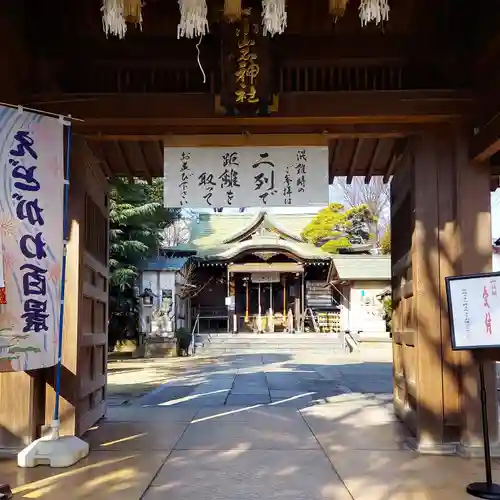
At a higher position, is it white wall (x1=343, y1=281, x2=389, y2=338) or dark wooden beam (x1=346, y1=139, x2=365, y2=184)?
dark wooden beam (x1=346, y1=139, x2=365, y2=184)

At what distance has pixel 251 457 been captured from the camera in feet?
16.1

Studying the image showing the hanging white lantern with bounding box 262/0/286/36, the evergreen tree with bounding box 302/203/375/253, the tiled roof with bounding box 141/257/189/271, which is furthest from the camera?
the evergreen tree with bounding box 302/203/375/253

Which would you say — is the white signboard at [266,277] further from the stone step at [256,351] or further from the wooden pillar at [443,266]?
the wooden pillar at [443,266]

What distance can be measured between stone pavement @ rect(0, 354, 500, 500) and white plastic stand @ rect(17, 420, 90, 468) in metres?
0.09

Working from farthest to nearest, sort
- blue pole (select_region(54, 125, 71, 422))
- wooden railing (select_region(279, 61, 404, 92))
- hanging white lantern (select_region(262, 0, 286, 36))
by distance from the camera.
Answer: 1. wooden railing (select_region(279, 61, 404, 92))
2. blue pole (select_region(54, 125, 71, 422))
3. hanging white lantern (select_region(262, 0, 286, 36))

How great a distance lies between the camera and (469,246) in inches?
203

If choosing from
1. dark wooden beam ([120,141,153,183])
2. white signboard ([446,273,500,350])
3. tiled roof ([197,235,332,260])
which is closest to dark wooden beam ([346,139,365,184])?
dark wooden beam ([120,141,153,183])

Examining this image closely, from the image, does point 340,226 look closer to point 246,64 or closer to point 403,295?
point 403,295

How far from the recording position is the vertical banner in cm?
436

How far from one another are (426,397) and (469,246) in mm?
1406

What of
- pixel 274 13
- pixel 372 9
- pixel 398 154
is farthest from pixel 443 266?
pixel 274 13

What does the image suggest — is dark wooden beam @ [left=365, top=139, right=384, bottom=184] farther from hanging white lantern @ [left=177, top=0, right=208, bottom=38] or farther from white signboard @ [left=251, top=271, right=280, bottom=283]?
white signboard @ [left=251, top=271, right=280, bottom=283]

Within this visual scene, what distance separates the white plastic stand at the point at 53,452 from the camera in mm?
4598

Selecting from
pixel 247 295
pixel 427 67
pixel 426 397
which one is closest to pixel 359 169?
pixel 427 67
